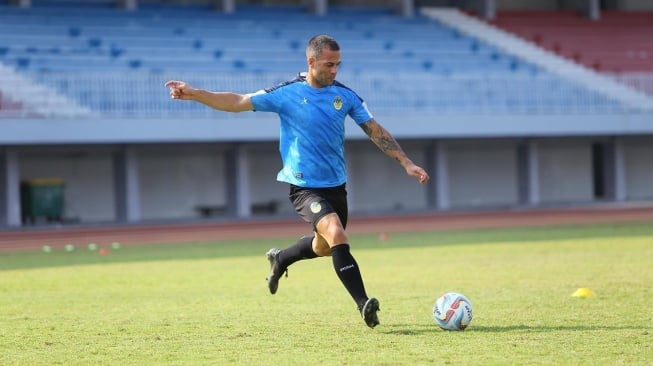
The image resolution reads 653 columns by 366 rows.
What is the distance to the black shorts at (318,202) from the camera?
30.3 ft

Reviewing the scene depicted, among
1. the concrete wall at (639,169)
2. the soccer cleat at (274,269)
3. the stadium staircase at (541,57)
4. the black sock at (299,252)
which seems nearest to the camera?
the black sock at (299,252)

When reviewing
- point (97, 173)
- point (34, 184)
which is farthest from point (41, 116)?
point (97, 173)

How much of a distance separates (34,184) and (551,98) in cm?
1522

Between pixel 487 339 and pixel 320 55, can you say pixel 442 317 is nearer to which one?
pixel 487 339

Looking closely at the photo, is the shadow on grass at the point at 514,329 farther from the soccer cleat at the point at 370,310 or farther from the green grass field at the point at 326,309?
the soccer cleat at the point at 370,310

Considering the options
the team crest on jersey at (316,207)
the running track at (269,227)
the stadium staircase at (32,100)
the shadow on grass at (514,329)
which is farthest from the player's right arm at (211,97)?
the stadium staircase at (32,100)

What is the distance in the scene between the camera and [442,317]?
8.76 m

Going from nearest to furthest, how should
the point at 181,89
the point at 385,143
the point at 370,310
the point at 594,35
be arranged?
the point at 370,310
the point at 181,89
the point at 385,143
the point at 594,35

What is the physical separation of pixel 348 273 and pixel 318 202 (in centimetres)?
68

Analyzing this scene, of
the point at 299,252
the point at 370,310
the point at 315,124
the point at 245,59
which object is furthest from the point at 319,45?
the point at 245,59

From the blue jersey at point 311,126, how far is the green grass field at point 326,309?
121cm

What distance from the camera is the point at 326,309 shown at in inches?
415

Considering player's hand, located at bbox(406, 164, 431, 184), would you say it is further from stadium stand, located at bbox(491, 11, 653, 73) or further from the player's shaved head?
stadium stand, located at bbox(491, 11, 653, 73)

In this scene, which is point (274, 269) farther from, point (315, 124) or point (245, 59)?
point (245, 59)
